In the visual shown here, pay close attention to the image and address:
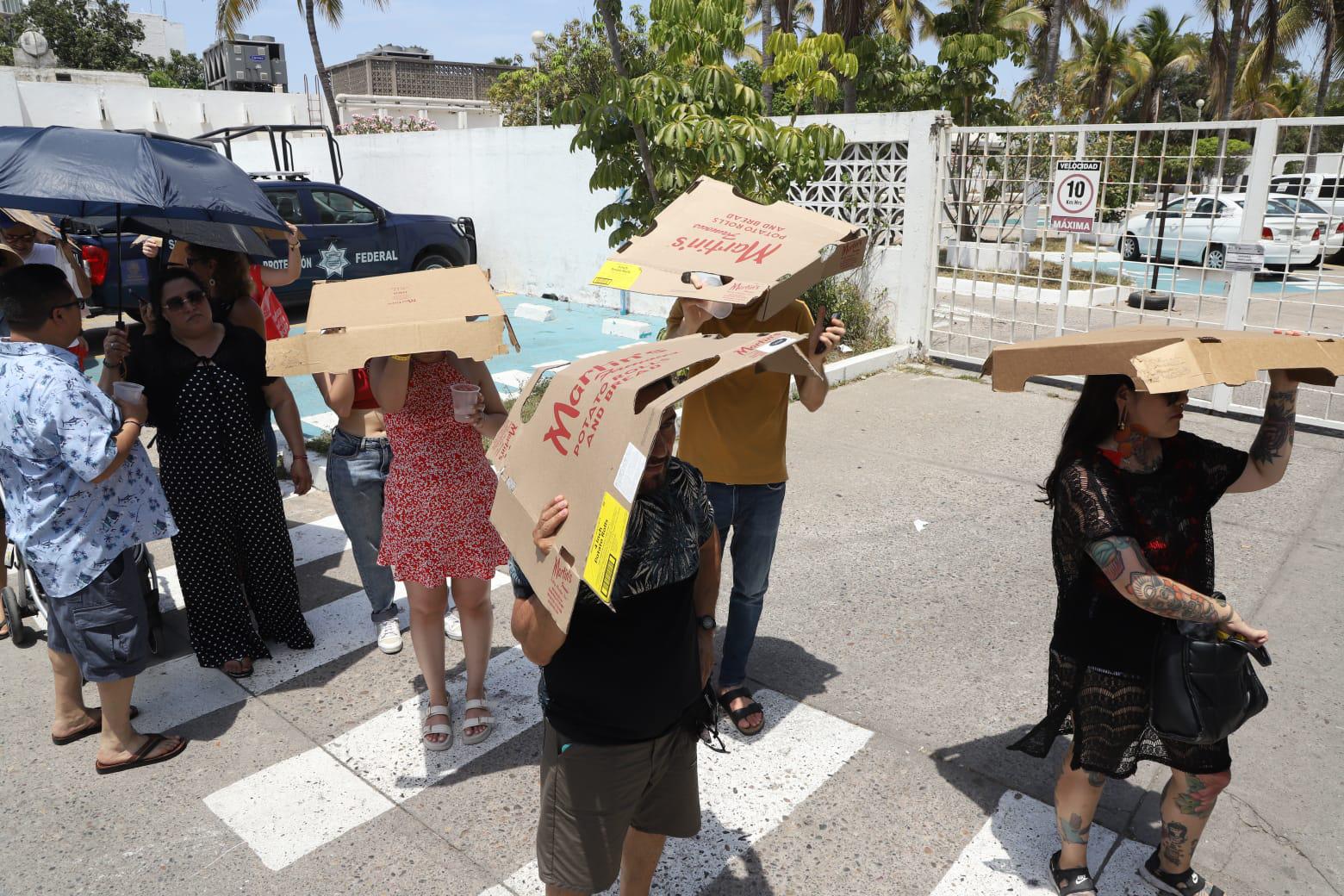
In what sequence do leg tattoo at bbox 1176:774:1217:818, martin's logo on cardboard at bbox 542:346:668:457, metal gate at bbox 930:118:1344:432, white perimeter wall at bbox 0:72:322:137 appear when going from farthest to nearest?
white perimeter wall at bbox 0:72:322:137 → metal gate at bbox 930:118:1344:432 → leg tattoo at bbox 1176:774:1217:818 → martin's logo on cardboard at bbox 542:346:668:457

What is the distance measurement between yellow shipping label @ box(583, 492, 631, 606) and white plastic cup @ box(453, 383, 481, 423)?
4.84ft

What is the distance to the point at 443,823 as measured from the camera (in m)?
3.03

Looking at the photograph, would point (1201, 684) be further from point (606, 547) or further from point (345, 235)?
point (345, 235)

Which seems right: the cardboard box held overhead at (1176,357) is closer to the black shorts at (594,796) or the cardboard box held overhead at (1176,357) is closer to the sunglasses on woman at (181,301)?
the black shorts at (594,796)

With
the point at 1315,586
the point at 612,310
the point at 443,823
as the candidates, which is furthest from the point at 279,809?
the point at 612,310

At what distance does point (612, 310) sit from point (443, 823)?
33.8ft

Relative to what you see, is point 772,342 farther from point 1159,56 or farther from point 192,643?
point 1159,56

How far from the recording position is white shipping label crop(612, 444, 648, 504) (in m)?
1.56

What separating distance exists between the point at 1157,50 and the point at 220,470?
1847 inches

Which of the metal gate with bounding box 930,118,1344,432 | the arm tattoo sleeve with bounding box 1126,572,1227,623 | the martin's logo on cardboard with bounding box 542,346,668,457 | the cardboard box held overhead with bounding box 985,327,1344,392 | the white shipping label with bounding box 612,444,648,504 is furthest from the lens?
the metal gate with bounding box 930,118,1344,432

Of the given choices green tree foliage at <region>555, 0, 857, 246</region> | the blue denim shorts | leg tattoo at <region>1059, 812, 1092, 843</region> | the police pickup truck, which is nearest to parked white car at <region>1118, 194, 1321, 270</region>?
green tree foliage at <region>555, 0, 857, 246</region>

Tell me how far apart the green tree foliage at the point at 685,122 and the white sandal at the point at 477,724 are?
3.77 m

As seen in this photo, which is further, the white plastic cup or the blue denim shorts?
the blue denim shorts

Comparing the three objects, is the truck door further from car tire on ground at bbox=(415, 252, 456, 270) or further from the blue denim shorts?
the blue denim shorts
